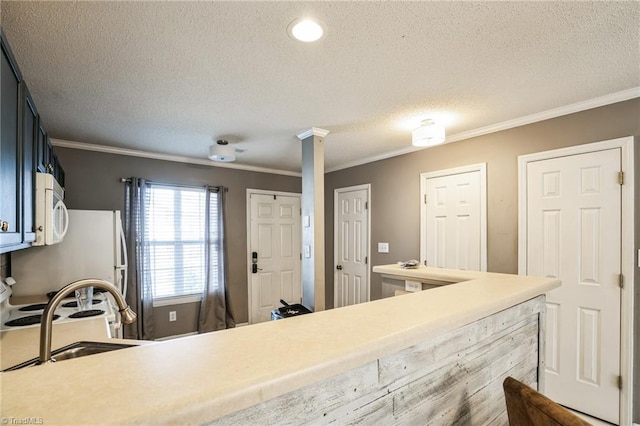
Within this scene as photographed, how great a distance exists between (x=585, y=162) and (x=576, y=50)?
105 cm

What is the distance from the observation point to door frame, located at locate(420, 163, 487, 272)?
2975mm

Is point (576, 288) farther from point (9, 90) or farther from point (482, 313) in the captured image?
point (9, 90)

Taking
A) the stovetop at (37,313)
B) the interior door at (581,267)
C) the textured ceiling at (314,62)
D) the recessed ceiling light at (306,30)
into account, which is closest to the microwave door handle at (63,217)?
the stovetop at (37,313)

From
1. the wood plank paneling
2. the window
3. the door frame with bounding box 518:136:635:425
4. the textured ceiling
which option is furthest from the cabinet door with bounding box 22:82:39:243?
the door frame with bounding box 518:136:635:425

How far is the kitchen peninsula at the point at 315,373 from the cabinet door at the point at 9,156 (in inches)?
38.9

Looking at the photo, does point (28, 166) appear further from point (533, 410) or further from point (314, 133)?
point (533, 410)

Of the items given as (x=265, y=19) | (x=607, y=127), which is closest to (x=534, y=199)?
(x=607, y=127)

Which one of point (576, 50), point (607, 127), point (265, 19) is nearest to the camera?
point (265, 19)

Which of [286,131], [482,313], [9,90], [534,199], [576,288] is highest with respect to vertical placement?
[286,131]

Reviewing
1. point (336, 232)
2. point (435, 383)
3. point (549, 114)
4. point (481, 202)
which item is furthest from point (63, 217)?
point (549, 114)

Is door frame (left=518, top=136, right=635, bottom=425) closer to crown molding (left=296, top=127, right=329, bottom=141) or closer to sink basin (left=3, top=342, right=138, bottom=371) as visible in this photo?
crown molding (left=296, top=127, right=329, bottom=141)

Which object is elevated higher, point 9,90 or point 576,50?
point 576,50

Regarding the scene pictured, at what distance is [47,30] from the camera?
59.0 inches

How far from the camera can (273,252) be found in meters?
4.83
